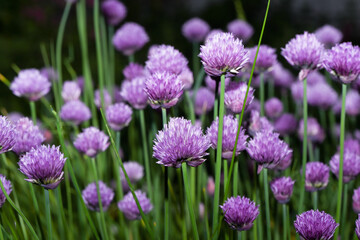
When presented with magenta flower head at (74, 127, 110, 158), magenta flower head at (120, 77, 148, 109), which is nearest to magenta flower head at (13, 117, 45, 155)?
magenta flower head at (74, 127, 110, 158)

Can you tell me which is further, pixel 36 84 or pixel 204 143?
pixel 36 84

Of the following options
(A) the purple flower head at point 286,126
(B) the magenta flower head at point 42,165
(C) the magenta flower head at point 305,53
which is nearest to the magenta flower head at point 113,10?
(A) the purple flower head at point 286,126

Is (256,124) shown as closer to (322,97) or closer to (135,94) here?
(135,94)

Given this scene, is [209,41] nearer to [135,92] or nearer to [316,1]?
[135,92]

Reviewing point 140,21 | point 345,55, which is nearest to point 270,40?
point 140,21

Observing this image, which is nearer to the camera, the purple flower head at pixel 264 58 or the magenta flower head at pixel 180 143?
the magenta flower head at pixel 180 143

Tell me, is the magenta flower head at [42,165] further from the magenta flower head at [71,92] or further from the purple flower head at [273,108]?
the purple flower head at [273,108]
